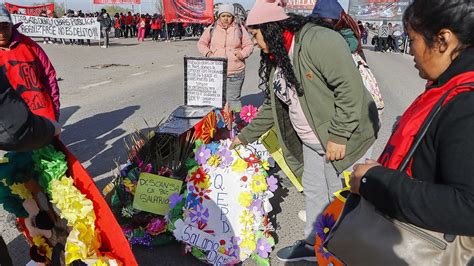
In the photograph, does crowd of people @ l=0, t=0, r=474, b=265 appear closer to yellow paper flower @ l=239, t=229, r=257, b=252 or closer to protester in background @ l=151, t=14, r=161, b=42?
yellow paper flower @ l=239, t=229, r=257, b=252

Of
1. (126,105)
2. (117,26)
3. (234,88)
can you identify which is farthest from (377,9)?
(234,88)

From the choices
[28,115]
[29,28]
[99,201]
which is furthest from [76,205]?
[29,28]

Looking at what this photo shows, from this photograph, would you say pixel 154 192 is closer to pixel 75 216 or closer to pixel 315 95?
pixel 75 216

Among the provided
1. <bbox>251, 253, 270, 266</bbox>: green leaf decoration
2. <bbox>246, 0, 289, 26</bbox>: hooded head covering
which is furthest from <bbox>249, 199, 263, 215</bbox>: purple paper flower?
<bbox>246, 0, 289, 26</bbox>: hooded head covering

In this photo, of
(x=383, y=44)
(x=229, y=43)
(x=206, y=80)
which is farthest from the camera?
(x=383, y=44)

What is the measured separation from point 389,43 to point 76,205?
26591mm

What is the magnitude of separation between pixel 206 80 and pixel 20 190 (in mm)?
3192

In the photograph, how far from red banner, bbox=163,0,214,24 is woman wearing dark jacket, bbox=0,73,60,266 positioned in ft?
77.0

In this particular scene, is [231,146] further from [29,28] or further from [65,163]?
[29,28]

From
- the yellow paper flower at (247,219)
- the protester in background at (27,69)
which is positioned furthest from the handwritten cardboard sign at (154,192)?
the protester in background at (27,69)

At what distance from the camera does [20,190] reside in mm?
1972

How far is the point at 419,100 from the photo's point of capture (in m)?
1.32

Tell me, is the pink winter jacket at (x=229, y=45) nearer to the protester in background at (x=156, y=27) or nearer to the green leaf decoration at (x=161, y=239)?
the green leaf decoration at (x=161, y=239)

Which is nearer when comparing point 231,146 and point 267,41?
point 267,41
